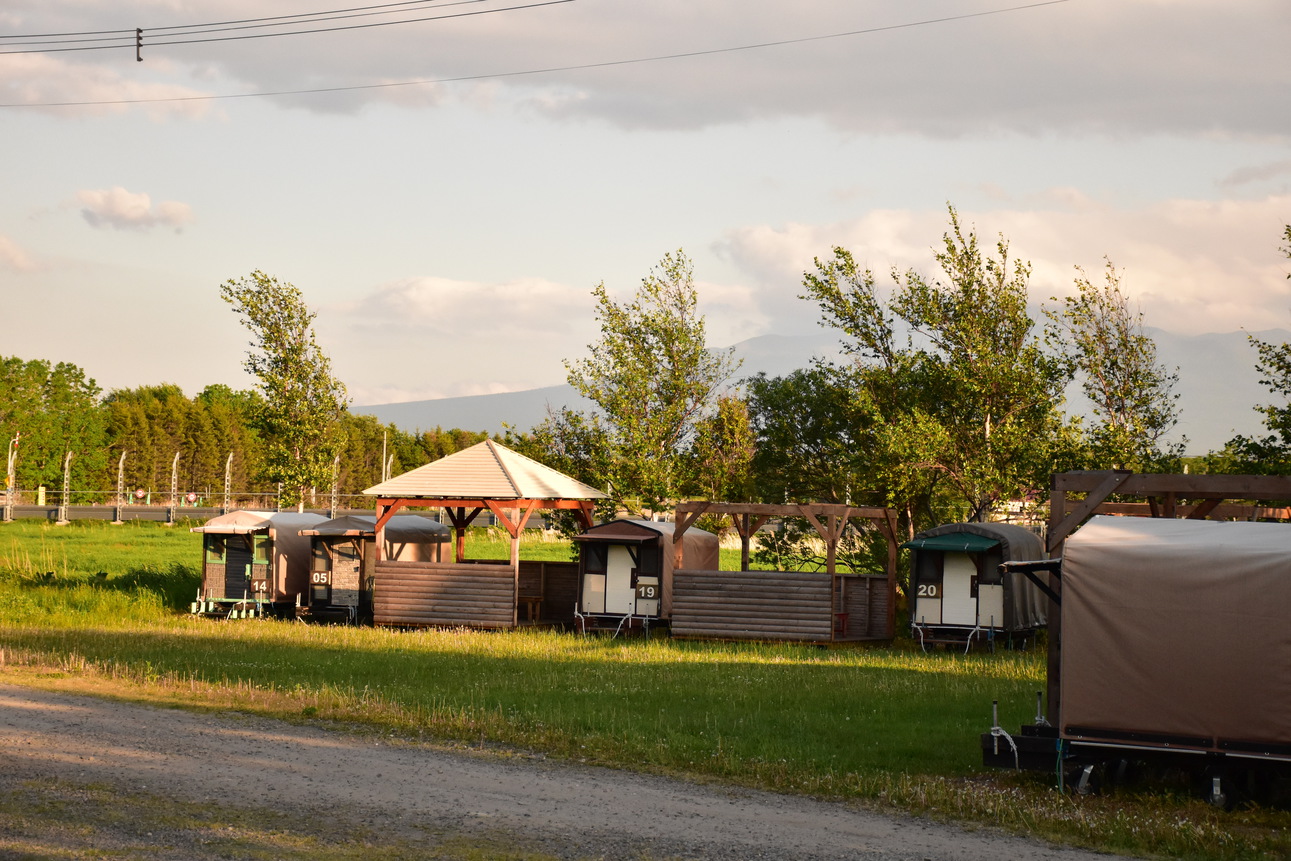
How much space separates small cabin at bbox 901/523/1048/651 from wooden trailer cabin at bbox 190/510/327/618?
14.0m

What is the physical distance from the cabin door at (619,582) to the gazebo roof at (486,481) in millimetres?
1957

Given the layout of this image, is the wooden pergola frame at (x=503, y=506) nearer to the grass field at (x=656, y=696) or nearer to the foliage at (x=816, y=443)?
the grass field at (x=656, y=696)

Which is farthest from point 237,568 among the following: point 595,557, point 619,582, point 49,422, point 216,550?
point 49,422

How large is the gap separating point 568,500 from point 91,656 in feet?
38.8

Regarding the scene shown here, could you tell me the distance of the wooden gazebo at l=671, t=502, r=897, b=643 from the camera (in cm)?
2592

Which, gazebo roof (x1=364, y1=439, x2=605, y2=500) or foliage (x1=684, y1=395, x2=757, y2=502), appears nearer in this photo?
gazebo roof (x1=364, y1=439, x2=605, y2=500)

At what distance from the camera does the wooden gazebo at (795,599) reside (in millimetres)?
25922

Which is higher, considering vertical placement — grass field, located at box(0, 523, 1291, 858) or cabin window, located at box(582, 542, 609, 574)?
cabin window, located at box(582, 542, 609, 574)

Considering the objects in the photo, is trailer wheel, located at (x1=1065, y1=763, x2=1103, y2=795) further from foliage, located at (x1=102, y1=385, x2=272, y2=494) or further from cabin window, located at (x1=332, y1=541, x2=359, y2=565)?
foliage, located at (x1=102, y1=385, x2=272, y2=494)

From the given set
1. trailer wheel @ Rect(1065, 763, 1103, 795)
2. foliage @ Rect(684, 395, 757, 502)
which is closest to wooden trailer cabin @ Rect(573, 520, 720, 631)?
foliage @ Rect(684, 395, 757, 502)

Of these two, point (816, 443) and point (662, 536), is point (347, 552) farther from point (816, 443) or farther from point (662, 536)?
point (816, 443)

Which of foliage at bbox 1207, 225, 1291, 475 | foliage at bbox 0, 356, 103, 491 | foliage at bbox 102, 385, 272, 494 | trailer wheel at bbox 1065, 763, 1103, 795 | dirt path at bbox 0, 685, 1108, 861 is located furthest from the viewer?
foliage at bbox 102, 385, 272, 494

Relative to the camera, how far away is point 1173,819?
35.2ft

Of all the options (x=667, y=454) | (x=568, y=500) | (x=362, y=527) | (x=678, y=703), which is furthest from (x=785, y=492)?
(x=678, y=703)
